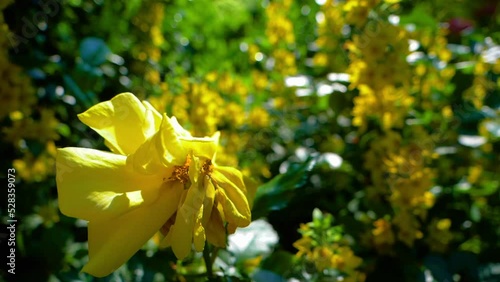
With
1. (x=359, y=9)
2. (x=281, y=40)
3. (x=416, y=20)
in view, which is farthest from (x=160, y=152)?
(x=281, y=40)

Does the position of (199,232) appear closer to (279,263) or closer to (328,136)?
(279,263)

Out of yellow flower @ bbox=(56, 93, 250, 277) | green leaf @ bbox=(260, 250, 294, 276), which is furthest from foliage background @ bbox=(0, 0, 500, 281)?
yellow flower @ bbox=(56, 93, 250, 277)

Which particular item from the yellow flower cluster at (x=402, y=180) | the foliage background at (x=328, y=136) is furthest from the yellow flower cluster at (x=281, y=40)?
the yellow flower cluster at (x=402, y=180)

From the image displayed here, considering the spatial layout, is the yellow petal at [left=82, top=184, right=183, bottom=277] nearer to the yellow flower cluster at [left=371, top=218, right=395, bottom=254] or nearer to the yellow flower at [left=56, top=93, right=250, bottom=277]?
the yellow flower at [left=56, top=93, right=250, bottom=277]

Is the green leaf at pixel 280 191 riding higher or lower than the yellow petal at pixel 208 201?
lower

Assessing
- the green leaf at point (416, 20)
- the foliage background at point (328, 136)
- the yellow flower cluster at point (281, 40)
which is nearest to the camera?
the foliage background at point (328, 136)

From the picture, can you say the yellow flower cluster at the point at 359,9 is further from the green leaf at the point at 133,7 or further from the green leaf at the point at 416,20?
the green leaf at the point at 133,7

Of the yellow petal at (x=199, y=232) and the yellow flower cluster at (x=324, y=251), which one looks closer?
the yellow petal at (x=199, y=232)

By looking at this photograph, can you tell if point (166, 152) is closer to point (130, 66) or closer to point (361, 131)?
point (361, 131)
